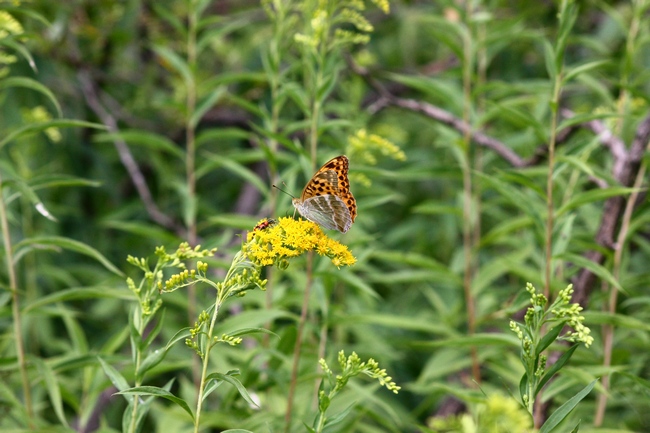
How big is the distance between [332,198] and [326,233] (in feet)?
2.40

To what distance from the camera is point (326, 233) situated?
A: 3.00m

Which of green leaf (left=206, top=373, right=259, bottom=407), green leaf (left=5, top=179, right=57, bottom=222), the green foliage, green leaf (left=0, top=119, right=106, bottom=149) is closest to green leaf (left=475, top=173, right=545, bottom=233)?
the green foliage

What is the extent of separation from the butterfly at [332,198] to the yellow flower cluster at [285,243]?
0.29m

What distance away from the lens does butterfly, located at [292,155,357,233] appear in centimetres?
229

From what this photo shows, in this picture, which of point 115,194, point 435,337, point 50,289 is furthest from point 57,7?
point 435,337

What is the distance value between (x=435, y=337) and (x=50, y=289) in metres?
2.48

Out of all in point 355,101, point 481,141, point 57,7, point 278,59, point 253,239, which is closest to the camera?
point 253,239

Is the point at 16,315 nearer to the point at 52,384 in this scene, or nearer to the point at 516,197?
the point at 52,384

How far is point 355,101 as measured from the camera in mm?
3797

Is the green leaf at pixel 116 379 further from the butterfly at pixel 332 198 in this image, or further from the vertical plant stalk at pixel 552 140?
the vertical plant stalk at pixel 552 140

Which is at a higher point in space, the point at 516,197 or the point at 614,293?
the point at 516,197

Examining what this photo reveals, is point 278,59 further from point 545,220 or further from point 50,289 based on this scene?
point 50,289

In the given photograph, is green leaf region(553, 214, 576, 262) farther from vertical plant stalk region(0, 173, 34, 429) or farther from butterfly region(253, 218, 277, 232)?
vertical plant stalk region(0, 173, 34, 429)

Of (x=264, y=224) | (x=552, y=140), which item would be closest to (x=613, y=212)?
(x=552, y=140)
